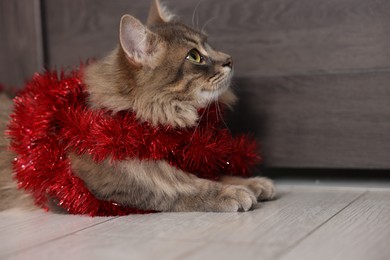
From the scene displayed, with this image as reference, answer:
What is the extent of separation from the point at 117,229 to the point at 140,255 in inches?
10.6

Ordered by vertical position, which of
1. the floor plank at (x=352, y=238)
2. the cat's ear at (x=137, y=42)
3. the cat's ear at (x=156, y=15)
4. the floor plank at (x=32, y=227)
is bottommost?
the floor plank at (x=32, y=227)

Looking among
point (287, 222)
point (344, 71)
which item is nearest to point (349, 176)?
point (344, 71)

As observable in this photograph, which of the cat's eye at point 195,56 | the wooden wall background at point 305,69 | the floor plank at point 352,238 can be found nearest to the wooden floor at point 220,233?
the floor plank at point 352,238

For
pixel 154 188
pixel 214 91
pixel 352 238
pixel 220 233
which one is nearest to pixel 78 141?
pixel 154 188

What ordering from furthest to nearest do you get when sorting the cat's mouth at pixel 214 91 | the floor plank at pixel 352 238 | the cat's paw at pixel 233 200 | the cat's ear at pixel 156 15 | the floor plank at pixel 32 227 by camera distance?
the cat's ear at pixel 156 15
the cat's mouth at pixel 214 91
the cat's paw at pixel 233 200
the floor plank at pixel 32 227
the floor plank at pixel 352 238

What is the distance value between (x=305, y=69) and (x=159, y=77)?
2.06ft

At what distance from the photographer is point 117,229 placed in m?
1.37

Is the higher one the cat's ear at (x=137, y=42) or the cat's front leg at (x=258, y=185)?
the cat's ear at (x=137, y=42)

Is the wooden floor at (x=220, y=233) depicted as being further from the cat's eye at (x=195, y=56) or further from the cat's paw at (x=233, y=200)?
the cat's eye at (x=195, y=56)

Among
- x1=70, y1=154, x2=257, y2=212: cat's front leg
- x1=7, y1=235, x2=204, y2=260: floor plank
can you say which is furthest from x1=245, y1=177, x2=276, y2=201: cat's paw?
x1=7, y1=235, x2=204, y2=260: floor plank

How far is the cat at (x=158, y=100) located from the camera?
1.54 m

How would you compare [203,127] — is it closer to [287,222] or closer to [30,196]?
[287,222]

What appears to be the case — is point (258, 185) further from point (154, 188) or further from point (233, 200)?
point (154, 188)

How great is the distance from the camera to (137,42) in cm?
158
